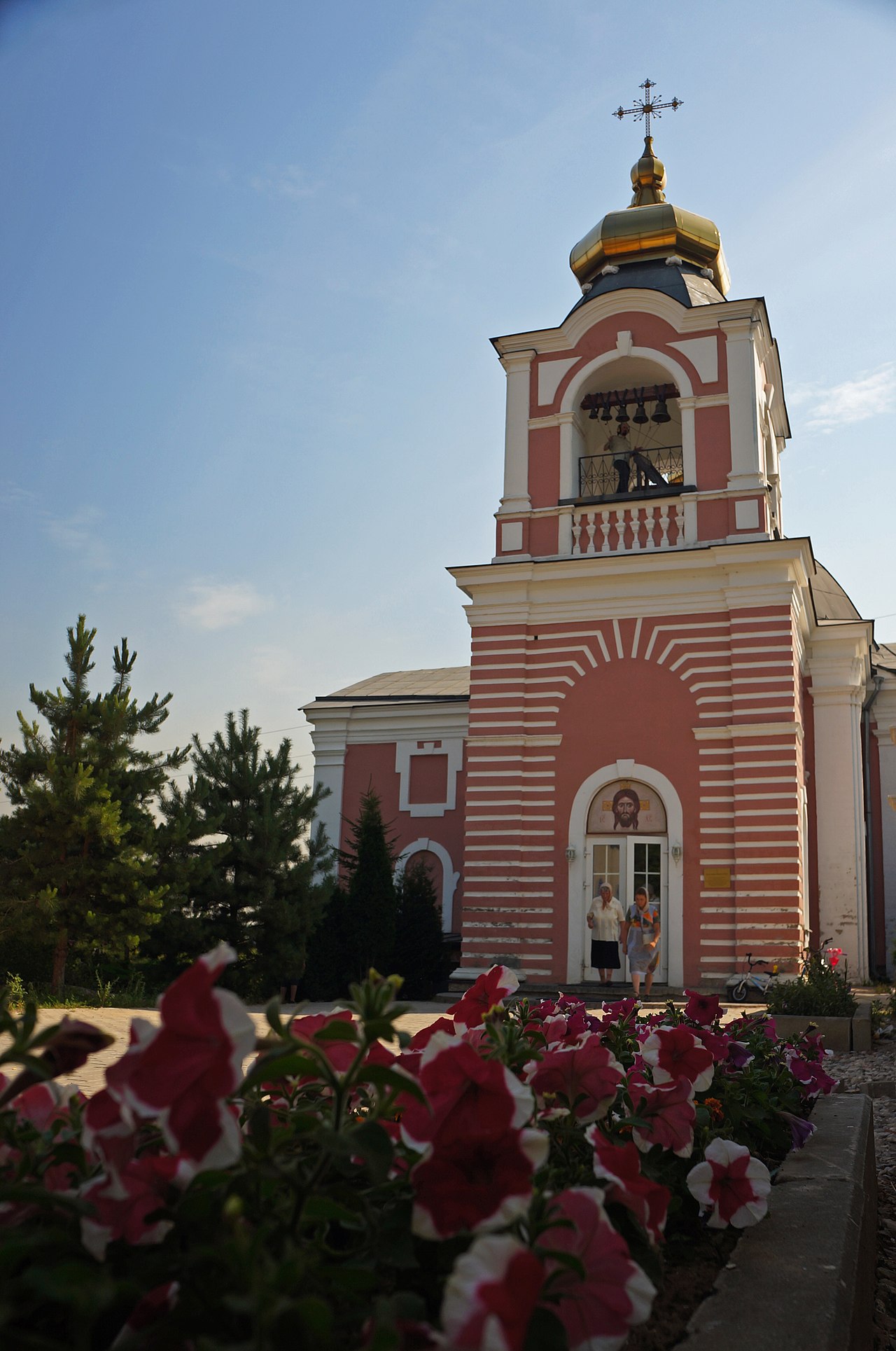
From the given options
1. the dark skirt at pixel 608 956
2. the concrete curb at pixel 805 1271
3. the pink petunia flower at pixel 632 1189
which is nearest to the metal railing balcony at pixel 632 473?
the dark skirt at pixel 608 956

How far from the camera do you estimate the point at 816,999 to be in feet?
31.5

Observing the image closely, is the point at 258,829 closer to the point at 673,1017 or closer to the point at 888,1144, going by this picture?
A: the point at 888,1144

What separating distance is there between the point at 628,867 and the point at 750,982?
239 centimetres

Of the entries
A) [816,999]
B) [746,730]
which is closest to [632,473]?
[746,730]

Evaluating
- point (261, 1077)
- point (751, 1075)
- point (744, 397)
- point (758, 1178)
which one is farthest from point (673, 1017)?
point (744, 397)

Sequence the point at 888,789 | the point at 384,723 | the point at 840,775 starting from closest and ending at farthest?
the point at 840,775 < the point at 888,789 < the point at 384,723

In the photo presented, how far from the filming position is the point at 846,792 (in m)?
18.0

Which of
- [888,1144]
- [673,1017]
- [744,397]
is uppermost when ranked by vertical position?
[744,397]

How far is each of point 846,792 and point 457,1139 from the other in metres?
18.1

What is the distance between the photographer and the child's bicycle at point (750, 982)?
13.8 meters

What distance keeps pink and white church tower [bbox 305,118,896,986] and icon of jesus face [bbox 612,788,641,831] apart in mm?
22

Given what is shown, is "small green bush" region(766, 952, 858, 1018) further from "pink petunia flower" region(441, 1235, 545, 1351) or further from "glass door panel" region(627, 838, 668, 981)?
"pink petunia flower" region(441, 1235, 545, 1351)

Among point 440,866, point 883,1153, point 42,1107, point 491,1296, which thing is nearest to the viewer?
point 491,1296

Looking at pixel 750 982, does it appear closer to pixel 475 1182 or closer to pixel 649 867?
pixel 649 867
